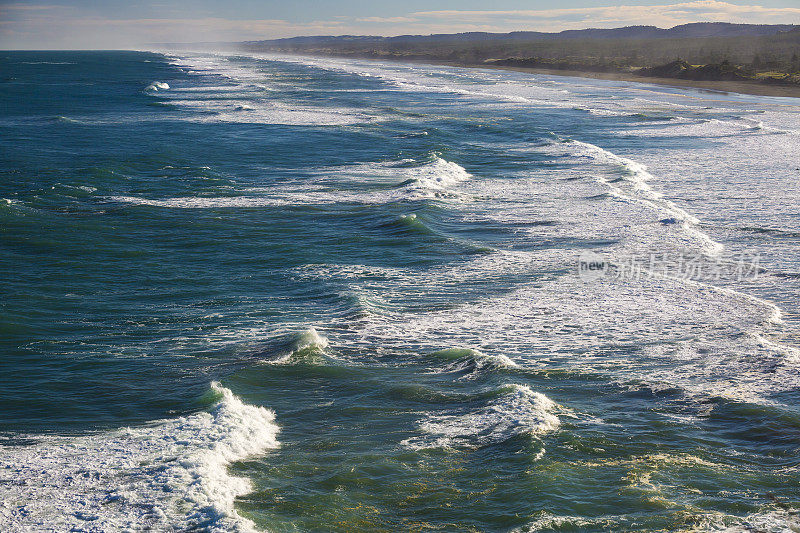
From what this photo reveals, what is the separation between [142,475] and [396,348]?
217 inches

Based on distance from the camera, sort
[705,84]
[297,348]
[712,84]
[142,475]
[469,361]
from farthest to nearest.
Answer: [705,84] → [712,84] → [297,348] → [469,361] → [142,475]

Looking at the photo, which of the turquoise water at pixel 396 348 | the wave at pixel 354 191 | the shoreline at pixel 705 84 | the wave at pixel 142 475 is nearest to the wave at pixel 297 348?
the turquoise water at pixel 396 348

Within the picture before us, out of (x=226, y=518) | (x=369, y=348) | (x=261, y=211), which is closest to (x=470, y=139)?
(x=261, y=211)

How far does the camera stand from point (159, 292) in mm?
16969

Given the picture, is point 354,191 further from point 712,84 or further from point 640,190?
point 712,84

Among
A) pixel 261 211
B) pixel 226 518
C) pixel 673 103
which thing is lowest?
pixel 226 518

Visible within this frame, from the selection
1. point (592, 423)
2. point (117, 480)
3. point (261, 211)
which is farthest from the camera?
point (261, 211)

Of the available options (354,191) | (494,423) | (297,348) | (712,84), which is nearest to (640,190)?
(354,191)

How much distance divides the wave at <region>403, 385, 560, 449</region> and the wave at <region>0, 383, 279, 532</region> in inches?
91.7

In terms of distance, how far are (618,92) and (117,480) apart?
7194 centimetres

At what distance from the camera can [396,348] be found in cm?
1389

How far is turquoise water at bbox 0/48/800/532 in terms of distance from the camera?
30.7 ft

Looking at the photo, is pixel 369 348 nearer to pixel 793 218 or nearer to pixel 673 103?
pixel 793 218

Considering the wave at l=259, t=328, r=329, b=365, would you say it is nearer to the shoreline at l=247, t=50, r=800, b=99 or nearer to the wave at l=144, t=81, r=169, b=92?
the shoreline at l=247, t=50, r=800, b=99
